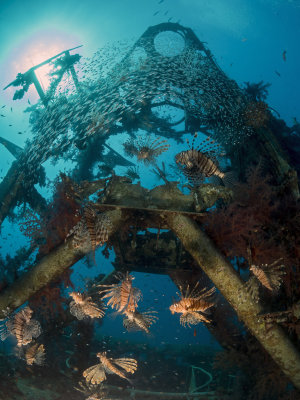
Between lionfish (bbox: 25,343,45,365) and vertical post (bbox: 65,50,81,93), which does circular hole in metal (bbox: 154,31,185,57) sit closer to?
vertical post (bbox: 65,50,81,93)

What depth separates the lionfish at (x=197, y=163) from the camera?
407cm

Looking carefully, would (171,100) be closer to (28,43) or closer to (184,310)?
(184,310)

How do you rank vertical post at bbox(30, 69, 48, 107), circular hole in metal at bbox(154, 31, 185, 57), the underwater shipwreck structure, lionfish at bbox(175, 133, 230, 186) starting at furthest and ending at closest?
circular hole in metal at bbox(154, 31, 185, 57) → vertical post at bbox(30, 69, 48, 107) → lionfish at bbox(175, 133, 230, 186) → the underwater shipwreck structure

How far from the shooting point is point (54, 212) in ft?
15.5

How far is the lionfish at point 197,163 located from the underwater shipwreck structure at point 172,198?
0.77ft

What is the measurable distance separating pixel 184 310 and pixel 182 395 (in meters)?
4.06

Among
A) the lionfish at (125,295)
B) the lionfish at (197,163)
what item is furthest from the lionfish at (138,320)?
the lionfish at (197,163)

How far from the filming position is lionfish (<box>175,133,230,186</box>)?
4.07 meters

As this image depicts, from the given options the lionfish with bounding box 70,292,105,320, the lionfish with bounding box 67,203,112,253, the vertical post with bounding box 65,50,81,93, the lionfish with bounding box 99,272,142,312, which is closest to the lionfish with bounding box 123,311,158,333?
the lionfish with bounding box 99,272,142,312

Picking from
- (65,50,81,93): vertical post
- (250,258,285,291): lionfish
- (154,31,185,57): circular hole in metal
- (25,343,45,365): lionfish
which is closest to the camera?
(250,258,285,291): lionfish

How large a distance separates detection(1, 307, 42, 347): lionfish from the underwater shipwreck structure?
0.48 metres

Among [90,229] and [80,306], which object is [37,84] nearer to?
[90,229]

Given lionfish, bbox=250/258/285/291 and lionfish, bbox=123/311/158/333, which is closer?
lionfish, bbox=250/258/285/291

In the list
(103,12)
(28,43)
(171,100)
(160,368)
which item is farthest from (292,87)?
(160,368)
